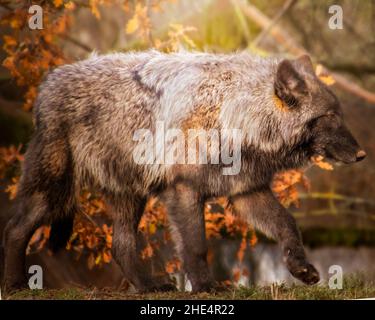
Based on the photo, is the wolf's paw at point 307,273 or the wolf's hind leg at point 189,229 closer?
the wolf's paw at point 307,273

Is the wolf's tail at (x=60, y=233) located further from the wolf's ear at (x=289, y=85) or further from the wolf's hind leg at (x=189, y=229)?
the wolf's ear at (x=289, y=85)

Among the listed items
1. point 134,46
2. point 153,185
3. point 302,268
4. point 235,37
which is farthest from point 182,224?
point 235,37

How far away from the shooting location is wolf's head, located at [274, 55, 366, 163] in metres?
6.92

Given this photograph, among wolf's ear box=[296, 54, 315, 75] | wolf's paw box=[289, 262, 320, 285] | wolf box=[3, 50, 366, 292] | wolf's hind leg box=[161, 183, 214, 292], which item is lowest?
wolf's paw box=[289, 262, 320, 285]

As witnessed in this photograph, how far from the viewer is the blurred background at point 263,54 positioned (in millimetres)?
10609

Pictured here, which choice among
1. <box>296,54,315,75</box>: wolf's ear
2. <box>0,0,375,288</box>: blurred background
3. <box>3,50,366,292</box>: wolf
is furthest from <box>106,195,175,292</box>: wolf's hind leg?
<box>296,54,315,75</box>: wolf's ear

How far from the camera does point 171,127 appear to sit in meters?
7.13

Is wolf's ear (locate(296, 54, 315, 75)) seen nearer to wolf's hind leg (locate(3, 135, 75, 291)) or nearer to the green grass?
the green grass

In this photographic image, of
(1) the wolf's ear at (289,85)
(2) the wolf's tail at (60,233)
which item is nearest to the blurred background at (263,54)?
(2) the wolf's tail at (60,233)

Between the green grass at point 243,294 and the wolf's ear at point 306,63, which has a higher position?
the wolf's ear at point 306,63

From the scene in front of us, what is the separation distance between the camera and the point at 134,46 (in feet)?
35.6

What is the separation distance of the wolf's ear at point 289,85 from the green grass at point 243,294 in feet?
5.28

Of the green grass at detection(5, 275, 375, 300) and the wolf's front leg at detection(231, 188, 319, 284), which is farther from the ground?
the wolf's front leg at detection(231, 188, 319, 284)
